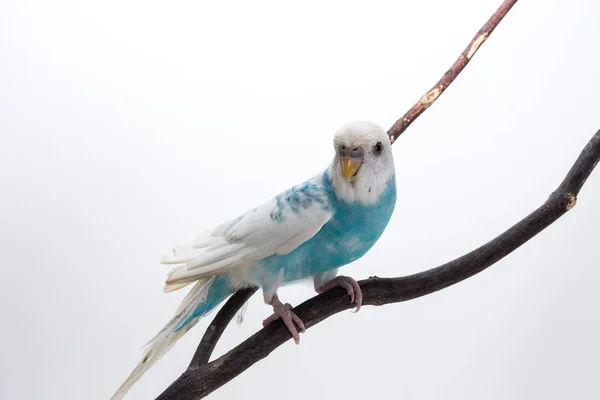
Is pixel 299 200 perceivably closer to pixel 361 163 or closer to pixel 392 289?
pixel 361 163

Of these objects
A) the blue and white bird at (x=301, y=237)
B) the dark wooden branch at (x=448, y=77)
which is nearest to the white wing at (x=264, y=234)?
the blue and white bird at (x=301, y=237)

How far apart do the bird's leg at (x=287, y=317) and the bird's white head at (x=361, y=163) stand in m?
0.31

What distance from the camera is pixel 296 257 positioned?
66.0 inches

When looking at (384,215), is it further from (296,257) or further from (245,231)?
(245,231)

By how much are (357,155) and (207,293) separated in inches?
21.6

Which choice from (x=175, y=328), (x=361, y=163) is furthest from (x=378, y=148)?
(x=175, y=328)

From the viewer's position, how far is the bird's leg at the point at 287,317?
65.2 inches

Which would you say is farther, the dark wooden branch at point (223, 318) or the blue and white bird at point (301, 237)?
the dark wooden branch at point (223, 318)

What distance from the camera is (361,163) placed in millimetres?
1583

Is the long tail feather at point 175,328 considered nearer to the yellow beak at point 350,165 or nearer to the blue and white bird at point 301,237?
the blue and white bird at point 301,237

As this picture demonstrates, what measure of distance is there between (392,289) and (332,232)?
232mm

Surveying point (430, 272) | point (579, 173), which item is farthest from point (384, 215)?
point (579, 173)

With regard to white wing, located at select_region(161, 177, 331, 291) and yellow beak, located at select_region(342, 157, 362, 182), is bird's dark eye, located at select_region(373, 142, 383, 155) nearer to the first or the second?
yellow beak, located at select_region(342, 157, 362, 182)

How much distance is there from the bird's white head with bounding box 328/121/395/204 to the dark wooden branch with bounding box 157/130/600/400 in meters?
0.26
